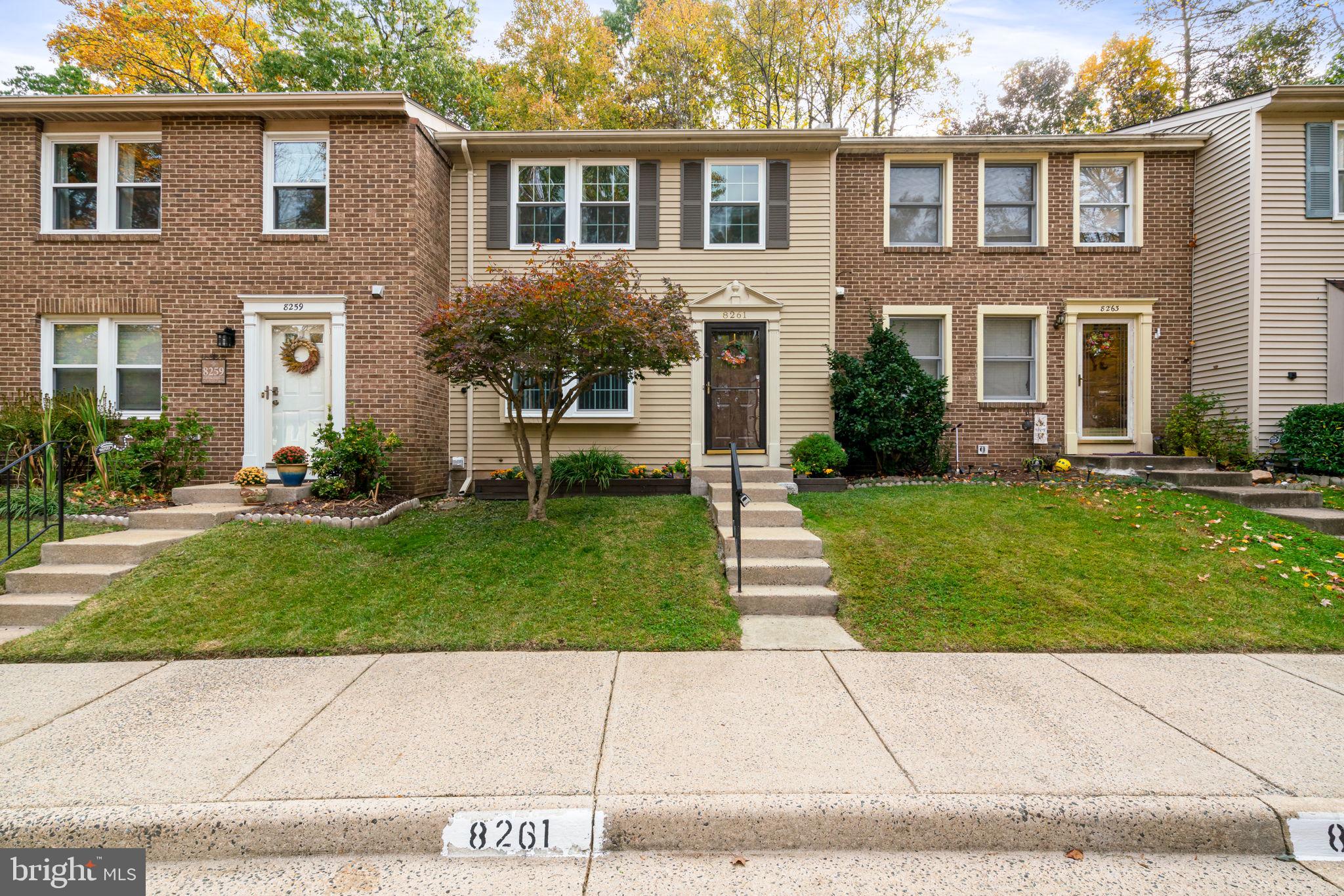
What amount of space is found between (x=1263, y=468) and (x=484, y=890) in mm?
11839

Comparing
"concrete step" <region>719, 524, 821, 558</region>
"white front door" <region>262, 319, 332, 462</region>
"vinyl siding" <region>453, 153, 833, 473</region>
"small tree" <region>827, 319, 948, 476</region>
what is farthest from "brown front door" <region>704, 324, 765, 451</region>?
"white front door" <region>262, 319, 332, 462</region>

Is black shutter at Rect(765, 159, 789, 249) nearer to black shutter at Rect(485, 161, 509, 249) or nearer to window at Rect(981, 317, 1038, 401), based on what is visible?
window at Rect(981, 317, 1038, 401)

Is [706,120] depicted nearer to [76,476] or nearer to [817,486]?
[817,486]

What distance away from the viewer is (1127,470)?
9070mm

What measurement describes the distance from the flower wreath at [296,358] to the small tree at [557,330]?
3153 millimetres

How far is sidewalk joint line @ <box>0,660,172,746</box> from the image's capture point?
3.20 metres

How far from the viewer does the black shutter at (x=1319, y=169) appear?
9.06m

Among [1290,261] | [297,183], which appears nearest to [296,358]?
[297,183]

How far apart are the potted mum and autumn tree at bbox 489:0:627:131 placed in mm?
14183

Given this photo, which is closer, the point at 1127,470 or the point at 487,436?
the point at 1127,470

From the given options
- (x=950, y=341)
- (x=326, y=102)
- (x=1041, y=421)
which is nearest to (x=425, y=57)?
(x=326, y=102)

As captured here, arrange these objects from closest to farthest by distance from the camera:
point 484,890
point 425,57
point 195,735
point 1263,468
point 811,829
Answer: point 484,890, point 811,829, point 195,735, point 1263,468, point 425,57

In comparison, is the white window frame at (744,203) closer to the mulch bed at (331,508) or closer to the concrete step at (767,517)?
the concrete step at (767,517)

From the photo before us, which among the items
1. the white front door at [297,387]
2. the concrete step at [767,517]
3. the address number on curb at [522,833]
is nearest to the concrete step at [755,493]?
the concrete step at [767,517]
